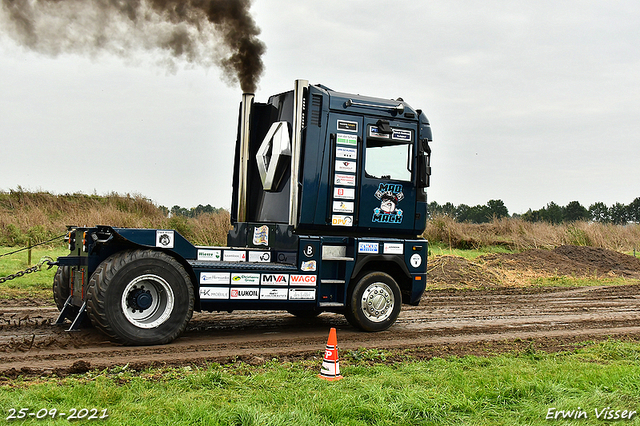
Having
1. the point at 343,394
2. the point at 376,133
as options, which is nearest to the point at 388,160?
the point at 376,133

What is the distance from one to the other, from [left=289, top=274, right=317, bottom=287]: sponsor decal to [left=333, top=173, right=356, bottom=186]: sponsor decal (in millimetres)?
1467

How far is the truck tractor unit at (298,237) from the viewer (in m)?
8.09

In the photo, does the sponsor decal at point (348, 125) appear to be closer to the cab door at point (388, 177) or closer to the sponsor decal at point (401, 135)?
the cab door at point (388, 177)

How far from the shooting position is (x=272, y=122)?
10219 mm

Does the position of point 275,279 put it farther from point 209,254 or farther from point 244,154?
point 244,154

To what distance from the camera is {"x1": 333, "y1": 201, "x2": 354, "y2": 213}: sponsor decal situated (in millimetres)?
9492

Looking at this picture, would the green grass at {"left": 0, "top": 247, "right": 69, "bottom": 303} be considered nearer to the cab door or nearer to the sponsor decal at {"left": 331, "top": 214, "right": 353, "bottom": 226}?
the sponsor decal at {"left": 331, "top": 214, "right": 353, "bottom": 226}

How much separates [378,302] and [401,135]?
2.68 m

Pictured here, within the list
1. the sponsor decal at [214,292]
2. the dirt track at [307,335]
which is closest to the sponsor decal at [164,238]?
the sponsor decal at [214,292]

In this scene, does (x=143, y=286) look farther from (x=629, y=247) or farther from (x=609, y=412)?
(x=629, y=247)

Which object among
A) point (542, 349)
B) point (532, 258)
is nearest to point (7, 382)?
point (542, 349)

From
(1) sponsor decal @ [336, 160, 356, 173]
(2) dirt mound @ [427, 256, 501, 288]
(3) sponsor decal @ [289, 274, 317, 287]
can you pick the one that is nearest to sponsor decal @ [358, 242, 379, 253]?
(3) sponsor decal @ [289, 274, 317, 287]

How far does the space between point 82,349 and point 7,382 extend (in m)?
1.81

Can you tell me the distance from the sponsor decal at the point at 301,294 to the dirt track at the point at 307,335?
1.93 ft
